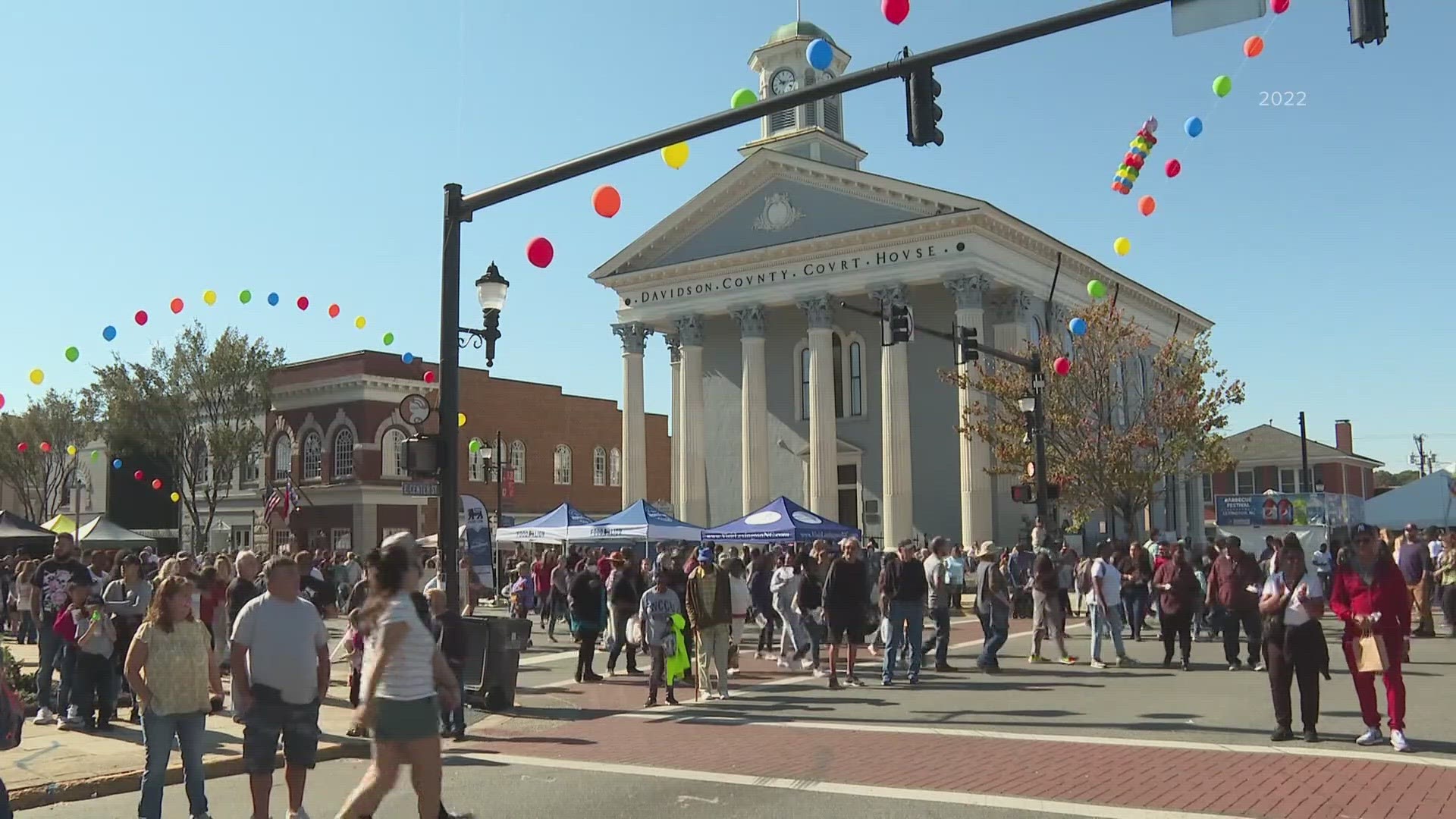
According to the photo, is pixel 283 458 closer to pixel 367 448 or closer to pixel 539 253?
pixel 367 448

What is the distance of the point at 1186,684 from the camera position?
14.9 meters

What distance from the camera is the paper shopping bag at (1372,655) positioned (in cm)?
994

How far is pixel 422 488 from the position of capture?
13891 mm

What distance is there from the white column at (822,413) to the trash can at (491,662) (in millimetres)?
27567

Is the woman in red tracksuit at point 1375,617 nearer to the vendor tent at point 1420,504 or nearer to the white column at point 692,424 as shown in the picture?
the vendor tent at point 1420,504

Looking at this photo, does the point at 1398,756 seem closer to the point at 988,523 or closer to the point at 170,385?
the point at 988,523

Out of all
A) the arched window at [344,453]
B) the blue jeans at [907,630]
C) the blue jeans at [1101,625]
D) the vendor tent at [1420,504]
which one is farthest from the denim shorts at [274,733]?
the arched window at [344,453]

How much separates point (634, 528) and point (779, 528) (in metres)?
3.31

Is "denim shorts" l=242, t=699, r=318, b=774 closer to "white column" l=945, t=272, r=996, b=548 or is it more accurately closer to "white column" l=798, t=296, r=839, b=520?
"white column" l=945, t=272, r=996, b=548

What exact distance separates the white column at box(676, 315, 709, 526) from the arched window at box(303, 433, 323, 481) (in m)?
16.5

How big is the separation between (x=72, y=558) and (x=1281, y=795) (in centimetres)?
1327

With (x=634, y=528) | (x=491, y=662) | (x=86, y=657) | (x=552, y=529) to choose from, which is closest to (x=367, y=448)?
(x=552, y=529)

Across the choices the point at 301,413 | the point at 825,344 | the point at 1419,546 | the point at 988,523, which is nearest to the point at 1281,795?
the point at 1419,546

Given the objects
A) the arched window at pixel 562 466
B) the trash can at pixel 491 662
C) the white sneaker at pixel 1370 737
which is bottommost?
the white sneaker at pixel 1370 737
